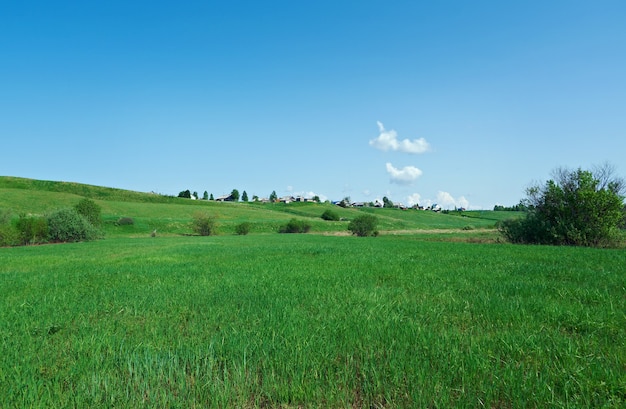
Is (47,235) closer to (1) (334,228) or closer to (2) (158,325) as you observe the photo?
(2) (158,325)

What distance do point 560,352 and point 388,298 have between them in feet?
11.8

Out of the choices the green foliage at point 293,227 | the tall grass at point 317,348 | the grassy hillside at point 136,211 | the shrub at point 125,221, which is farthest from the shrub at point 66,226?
the tall grass at point 317,348

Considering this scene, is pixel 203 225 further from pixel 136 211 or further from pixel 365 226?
pixel 365 226

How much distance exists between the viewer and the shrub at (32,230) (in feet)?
139

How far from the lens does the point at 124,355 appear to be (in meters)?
4.15

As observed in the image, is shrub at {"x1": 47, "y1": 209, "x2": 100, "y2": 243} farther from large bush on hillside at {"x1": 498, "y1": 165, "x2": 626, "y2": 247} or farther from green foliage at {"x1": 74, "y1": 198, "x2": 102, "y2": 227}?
large bush on hillside at {"x1": 498, "y1": 165, "x2": 626, "y2": 247}

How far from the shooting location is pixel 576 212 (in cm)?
3155

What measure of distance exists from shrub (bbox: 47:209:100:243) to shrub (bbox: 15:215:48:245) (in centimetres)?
76

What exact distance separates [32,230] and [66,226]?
357 cm

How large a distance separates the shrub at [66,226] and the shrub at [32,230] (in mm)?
757

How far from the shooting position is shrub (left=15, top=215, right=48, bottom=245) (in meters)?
42.4

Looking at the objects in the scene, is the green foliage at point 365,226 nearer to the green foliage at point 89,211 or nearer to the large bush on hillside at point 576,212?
the large bush on hillside at point 576,212

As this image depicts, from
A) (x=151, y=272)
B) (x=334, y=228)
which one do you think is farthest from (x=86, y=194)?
(x=151, y=272)

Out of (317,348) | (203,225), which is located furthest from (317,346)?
(203,225)
